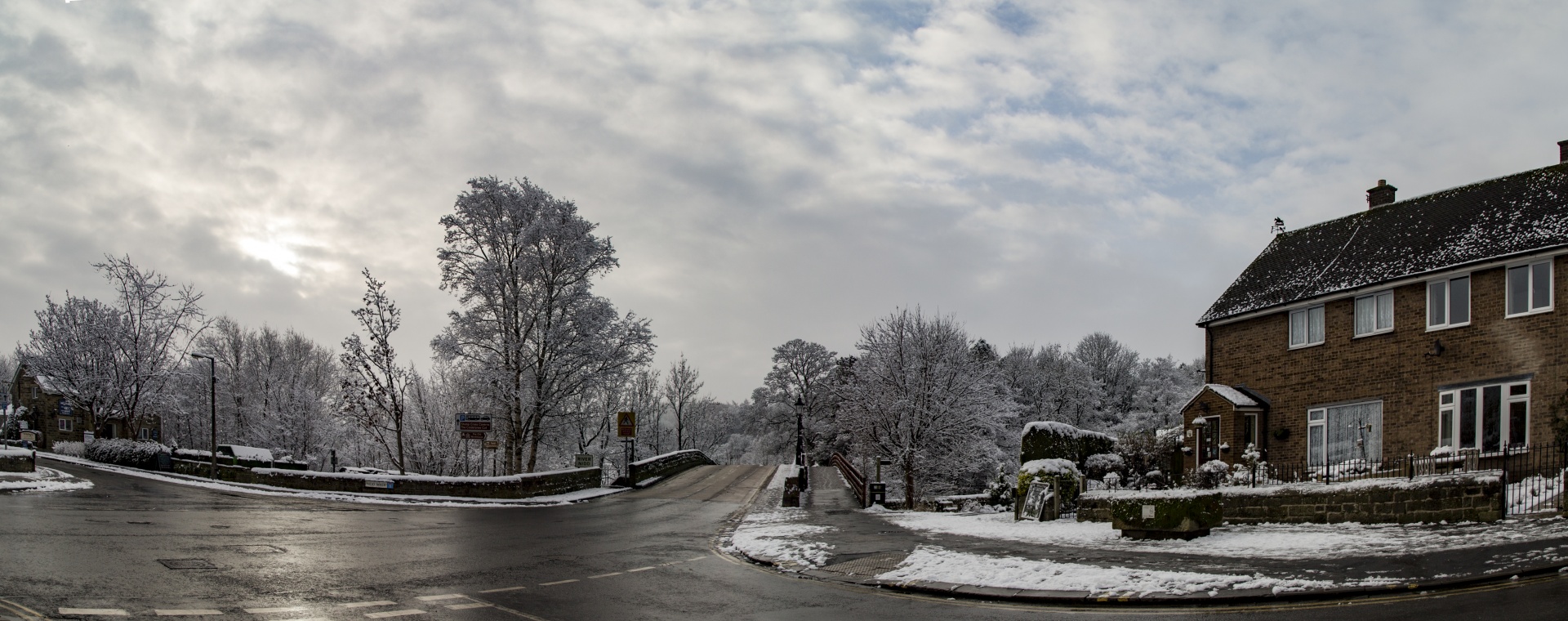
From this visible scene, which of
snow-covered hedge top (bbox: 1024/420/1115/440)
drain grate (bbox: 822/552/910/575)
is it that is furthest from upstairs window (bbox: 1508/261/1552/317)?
drain grate (bbox: 822/552/910/575)

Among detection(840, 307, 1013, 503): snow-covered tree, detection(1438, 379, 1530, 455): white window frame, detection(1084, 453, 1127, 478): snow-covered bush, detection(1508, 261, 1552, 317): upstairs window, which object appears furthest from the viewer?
detection(840, 307, 1013, 503): snow-covered tree

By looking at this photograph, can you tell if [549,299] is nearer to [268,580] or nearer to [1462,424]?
[268,580]

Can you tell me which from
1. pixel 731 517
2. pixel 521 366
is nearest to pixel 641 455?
pixel 521 366

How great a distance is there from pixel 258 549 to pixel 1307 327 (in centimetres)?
2729

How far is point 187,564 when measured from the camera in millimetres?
12883

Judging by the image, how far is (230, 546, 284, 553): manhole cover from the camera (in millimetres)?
14648

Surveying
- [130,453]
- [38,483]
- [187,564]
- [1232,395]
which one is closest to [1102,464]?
[1232,395]

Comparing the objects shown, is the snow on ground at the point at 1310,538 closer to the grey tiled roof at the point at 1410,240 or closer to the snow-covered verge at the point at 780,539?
the snow-covered verge at the point at 780,539

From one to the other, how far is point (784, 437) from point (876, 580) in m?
69.7

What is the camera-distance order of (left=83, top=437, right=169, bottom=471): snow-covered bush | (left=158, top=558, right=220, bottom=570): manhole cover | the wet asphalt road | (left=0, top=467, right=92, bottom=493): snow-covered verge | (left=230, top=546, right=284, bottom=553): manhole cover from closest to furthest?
the wet asphalt road < (left=158, top=558, right=220, bottom=570): manhole cover < (left=230, top=546, right=284, bottom=553): manhole cover < (left=0, top=467, right=92, bottom=493): snow-covered verge < (left=83, top=437, right=169, bottom=471): snow-covered bush

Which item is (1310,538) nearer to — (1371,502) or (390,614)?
(1371,502)

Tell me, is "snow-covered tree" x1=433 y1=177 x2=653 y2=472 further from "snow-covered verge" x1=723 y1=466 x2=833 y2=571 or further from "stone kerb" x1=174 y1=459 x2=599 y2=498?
"snow-covered verge" x1=723 y1=466 x2=833 y2=571

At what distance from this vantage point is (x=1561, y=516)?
1424cm

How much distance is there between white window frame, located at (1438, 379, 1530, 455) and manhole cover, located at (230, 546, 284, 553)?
24.3 metres
